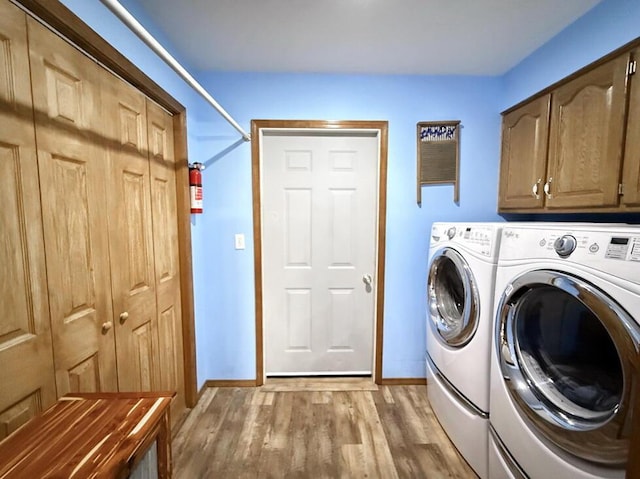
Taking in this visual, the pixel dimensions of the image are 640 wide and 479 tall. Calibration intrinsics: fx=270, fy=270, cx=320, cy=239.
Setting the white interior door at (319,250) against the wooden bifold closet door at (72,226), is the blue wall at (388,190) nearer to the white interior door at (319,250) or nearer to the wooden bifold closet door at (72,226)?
the white interior door at (319,250)

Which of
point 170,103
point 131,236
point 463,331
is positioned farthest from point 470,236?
point 170,103

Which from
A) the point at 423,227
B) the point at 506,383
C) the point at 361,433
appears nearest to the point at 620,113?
the point at 423,227

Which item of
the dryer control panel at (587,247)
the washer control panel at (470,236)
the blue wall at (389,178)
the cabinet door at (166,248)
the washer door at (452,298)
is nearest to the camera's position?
the dryer control panel at (587,247)

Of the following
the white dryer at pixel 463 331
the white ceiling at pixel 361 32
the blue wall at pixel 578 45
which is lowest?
the white dryer at pixel 463 331

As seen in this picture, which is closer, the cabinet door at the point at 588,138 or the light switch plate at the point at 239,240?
the cabinet door at the point at 588,138

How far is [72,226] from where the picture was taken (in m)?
0.98

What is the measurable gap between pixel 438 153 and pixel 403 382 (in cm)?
177

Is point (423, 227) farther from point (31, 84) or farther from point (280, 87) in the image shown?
point (31, 84)

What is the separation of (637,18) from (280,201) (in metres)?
1.98

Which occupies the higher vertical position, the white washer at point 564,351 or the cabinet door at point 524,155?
the cabinet door at point 524,155

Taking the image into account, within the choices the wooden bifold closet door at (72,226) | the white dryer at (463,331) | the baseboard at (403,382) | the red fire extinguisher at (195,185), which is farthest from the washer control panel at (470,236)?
the wooden bifold closet door at (72,226)

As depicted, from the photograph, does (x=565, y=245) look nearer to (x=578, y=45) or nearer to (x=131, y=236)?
(x=578, y=45)

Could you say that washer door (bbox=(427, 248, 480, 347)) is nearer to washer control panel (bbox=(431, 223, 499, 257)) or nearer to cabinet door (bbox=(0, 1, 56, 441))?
washer control panel (bbox=(431, 223, 499, 257))

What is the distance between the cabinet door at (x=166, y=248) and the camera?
150 cm
